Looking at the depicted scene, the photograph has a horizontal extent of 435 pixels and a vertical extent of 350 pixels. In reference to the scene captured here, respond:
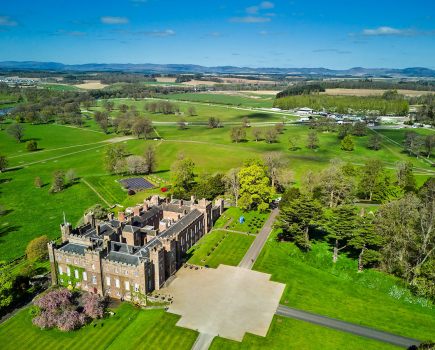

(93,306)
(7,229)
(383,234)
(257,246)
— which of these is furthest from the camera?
(7,229)

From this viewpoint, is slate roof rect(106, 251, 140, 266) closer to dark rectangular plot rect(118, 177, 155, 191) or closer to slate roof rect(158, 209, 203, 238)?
slate roof rect(158, 209, 203, 238)

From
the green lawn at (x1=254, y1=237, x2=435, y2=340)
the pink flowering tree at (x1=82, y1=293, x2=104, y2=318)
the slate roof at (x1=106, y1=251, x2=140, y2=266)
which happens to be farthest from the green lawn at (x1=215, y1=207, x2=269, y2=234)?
the pink flowering tree at (x1=82, y1=293, x2=104, y2=318)

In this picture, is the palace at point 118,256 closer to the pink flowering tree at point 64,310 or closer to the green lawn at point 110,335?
the pink flowering tree at point 64,310

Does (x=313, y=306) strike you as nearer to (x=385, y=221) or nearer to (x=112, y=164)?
(x=385, y=221)

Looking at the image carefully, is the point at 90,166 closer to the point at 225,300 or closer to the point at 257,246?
the point at 257,246

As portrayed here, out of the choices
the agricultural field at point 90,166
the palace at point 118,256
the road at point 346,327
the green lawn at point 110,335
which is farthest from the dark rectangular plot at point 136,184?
the road at point 346,327

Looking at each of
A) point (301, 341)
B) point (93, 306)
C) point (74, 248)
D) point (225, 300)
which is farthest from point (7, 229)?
point (301, 341)
